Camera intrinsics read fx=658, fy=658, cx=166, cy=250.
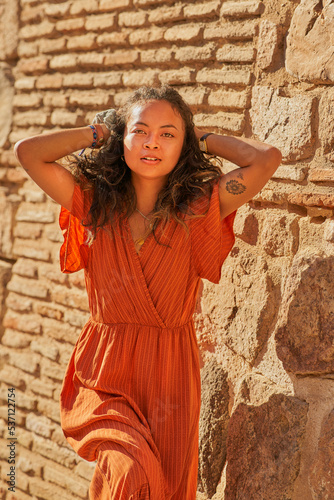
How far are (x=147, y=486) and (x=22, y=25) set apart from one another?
10.2 feet

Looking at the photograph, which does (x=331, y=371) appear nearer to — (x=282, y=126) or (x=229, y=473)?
(x=229, y=473)

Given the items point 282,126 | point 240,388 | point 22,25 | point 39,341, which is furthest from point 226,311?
point 22,25

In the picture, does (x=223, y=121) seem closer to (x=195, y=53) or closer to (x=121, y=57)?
(x=195, y=53)

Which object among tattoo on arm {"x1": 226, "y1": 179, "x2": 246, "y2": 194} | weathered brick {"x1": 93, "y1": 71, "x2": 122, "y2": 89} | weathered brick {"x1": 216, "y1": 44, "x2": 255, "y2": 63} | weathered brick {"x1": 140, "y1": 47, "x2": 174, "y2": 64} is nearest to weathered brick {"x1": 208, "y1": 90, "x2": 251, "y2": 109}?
weathered brick {"x1": 216, "y1": 44, "x2": 255, "y2": 63}

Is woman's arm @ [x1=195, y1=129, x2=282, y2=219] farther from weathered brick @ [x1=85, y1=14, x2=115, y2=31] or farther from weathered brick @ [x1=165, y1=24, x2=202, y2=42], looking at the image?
weathered brick @ [x1=85, y1=14, x2=115, y2=31]

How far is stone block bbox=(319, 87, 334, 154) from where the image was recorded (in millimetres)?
2535

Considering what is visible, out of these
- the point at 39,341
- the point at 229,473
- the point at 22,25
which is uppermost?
the point at 22,25

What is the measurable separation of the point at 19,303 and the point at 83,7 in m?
1.85

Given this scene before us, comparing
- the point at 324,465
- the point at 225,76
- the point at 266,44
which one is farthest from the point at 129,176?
the point at 324,465

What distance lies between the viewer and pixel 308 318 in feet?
8.25

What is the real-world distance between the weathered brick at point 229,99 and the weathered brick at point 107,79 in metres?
0.70

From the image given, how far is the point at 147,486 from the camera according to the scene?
222 cm

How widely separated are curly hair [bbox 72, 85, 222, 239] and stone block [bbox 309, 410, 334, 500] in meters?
0.94

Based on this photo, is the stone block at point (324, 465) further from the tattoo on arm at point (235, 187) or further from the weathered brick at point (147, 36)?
the weathered brick at point (147, 36)
